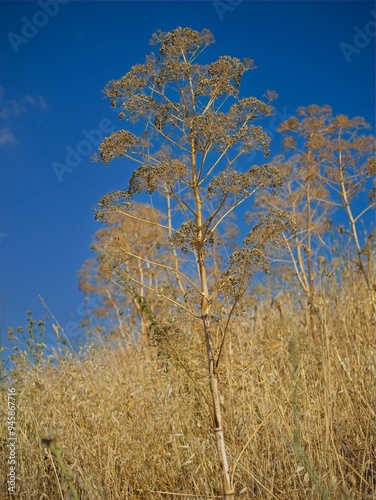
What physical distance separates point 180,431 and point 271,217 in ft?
6.19

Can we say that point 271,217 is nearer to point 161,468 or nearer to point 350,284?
point 161,468

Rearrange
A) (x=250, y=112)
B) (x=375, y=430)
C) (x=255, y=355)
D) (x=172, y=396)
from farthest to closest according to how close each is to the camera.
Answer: (x=255, y=355), (x=172, y=396), (x=375, y=430), (x=250, y=112)

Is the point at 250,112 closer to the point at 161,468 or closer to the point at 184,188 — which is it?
the point at 184,188

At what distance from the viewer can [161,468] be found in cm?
336

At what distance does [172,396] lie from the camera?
161 inches

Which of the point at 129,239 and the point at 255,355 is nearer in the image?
the point at 129,239

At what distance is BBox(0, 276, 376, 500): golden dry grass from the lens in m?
3.00

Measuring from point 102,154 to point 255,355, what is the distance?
2.62 m

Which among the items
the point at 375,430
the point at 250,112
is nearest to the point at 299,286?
the point at 375,430

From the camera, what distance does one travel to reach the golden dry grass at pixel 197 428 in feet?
9.84

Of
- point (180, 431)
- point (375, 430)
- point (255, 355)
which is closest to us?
point (375, 430)

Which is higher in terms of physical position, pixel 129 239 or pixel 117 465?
pixel 129 239

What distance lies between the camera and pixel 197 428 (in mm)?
3764

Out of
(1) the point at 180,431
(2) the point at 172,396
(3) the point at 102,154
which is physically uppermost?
(3) the point at 102,154
